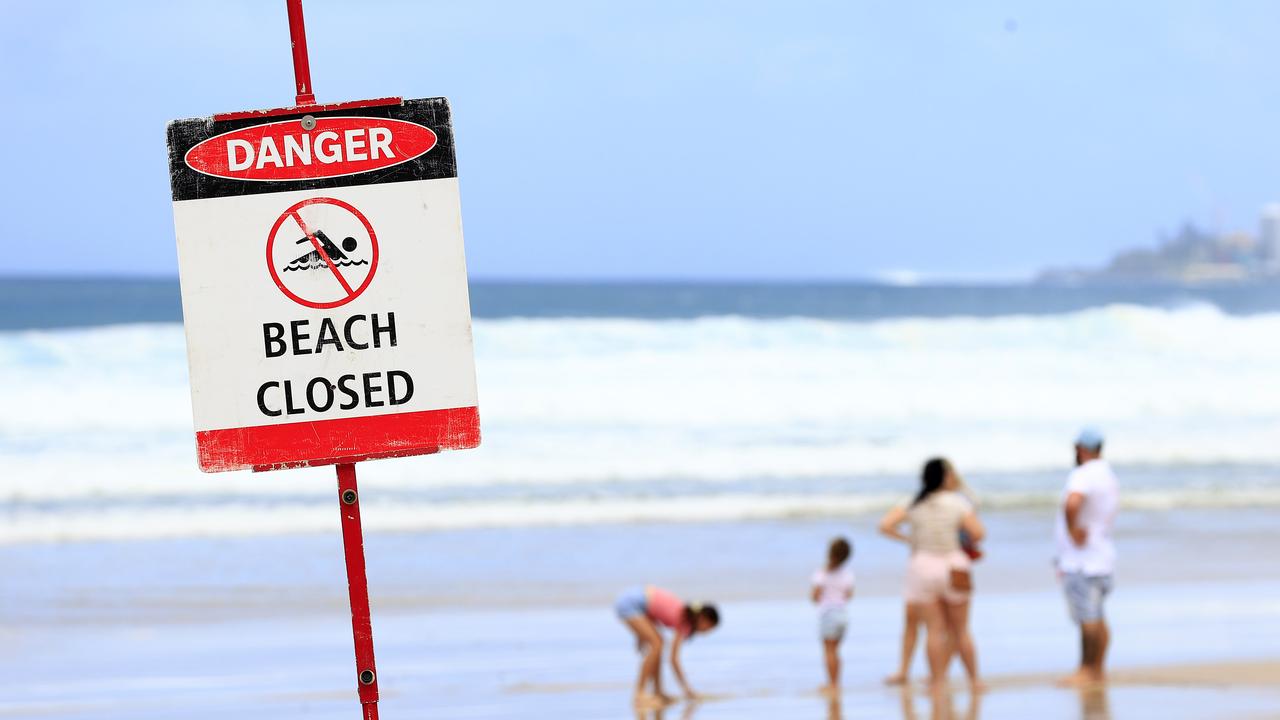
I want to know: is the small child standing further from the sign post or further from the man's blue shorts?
the sign post

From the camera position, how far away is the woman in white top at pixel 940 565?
367 inches

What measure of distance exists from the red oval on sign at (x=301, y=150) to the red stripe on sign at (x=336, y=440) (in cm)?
53

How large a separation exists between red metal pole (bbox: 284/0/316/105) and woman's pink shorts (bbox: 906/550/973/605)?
662 centimetres

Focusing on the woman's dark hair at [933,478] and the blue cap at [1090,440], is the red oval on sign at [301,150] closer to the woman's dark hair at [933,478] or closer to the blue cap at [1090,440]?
the woman's dark hair at [933,478]

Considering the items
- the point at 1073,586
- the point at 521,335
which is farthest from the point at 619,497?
the point at 521,335

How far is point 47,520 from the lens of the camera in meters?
16.7

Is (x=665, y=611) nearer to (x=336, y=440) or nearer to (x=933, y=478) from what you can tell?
(x=933, y=478)

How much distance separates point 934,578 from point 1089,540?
0.97 metres

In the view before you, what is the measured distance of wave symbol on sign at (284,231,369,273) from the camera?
341 centimetres

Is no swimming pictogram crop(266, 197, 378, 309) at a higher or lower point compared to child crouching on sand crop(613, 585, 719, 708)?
higher

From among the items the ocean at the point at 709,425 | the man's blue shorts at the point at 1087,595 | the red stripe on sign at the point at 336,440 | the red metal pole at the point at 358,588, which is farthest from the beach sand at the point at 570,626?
the red stripe on sign at the point at 336,440

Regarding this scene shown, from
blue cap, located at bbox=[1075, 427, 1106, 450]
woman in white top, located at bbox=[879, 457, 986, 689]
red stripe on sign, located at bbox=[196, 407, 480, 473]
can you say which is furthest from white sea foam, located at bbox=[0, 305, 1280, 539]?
red stripe on sign, located at bbox=[196, 407, 480, 473]

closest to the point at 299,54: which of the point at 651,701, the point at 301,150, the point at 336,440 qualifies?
the point at 301,150

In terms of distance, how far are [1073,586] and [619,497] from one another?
27.6ft
